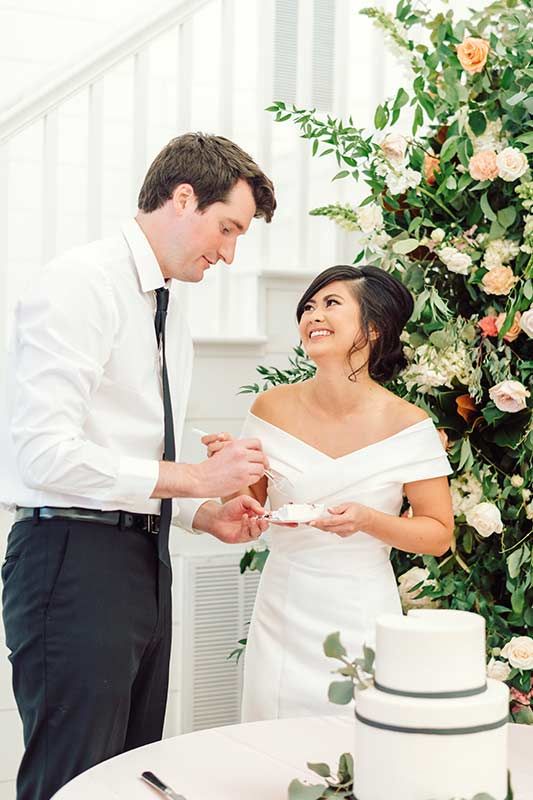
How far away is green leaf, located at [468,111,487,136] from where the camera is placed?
96.2 inches

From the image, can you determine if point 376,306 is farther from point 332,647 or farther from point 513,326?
point 332,647

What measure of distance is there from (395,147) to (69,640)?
A: 135 centimetres

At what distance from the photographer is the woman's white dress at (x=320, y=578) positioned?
224 cm

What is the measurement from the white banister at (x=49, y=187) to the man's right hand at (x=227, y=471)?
0.98m

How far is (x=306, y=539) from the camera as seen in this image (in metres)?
2.30

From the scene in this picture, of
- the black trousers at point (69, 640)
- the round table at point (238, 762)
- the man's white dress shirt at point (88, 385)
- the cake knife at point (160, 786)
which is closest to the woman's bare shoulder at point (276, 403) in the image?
the man's white dress shirt at point (88, 385)

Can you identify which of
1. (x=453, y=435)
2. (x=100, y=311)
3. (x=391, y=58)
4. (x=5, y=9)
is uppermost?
(x=5, y=9)

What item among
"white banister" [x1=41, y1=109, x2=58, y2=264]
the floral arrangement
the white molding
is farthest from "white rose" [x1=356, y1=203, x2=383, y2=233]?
"white banister" [x1=41, y1=109, x2=58, y2=264]

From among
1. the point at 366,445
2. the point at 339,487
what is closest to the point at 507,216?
the point at 366,445

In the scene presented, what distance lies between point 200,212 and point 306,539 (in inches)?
28.6

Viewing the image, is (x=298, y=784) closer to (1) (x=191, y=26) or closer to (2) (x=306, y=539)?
(2) (x=306, y=539)

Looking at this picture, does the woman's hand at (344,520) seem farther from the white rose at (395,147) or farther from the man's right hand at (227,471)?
the white rose at (395,147)

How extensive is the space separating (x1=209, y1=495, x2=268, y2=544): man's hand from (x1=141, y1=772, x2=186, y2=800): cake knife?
2.97ft

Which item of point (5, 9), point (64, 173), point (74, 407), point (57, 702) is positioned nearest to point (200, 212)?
point (74, 407)
